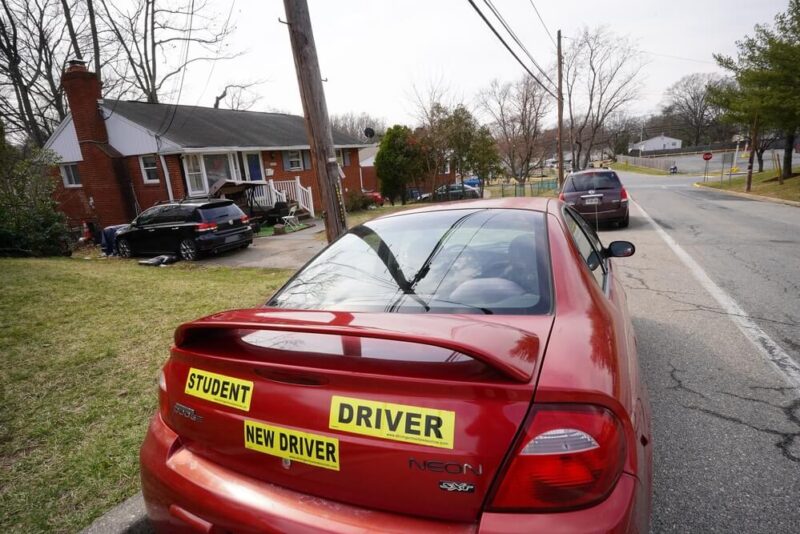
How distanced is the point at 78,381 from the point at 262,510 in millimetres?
3141

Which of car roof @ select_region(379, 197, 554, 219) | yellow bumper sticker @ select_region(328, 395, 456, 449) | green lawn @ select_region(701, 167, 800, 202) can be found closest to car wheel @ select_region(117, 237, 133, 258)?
car roof @ select_region(379, 197, 554, 219)

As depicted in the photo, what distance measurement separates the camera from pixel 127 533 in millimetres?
2078

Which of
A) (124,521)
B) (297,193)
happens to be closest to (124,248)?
(297,193)

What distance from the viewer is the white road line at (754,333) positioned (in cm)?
328

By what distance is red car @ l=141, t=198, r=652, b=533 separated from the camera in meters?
1.14

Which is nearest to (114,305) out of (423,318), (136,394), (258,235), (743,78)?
(136,394)

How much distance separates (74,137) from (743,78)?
28211 mm

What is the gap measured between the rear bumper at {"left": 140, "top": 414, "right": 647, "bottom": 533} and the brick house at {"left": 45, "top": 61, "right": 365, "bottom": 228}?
15336mm

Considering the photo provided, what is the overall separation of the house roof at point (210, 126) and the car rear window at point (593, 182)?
10562mm

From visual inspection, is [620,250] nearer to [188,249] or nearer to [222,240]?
[222,240]

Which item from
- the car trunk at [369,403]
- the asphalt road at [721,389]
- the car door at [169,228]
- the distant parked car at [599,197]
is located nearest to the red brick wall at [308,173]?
the car door at [169,228]

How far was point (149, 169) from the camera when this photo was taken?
56.7ft

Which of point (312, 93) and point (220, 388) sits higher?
point (312, 93)

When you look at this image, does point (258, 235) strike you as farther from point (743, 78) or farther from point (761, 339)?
point (743, 78)
